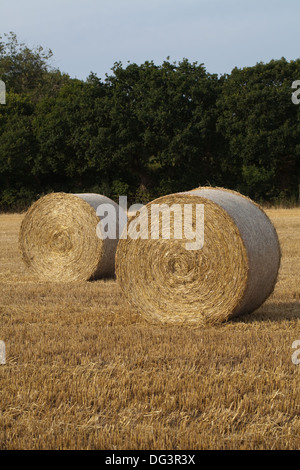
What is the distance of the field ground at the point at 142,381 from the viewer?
12.8ft

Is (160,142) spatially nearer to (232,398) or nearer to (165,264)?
(165,264)

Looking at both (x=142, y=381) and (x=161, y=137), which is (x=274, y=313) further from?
(x=161, y=137)

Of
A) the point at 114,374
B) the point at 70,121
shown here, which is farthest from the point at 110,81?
the point at 114,374

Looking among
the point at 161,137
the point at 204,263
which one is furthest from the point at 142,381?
the point at 161,137

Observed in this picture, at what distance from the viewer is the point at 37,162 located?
32.2 m

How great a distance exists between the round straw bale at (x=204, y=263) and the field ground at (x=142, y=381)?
0.26 metres

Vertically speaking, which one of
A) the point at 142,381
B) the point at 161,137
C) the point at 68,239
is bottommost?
the point at 142,381

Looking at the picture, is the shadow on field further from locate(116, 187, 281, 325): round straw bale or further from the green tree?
the green tree

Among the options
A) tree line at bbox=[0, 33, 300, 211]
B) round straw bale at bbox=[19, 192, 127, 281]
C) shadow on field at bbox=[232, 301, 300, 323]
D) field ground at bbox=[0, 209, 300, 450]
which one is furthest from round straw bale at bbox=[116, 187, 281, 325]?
tree line at bbox=[0, 33, 300, 211]

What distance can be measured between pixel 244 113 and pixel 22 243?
20547 mm

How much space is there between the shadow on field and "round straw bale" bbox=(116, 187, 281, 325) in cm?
11

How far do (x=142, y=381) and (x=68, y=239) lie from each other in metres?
6.22

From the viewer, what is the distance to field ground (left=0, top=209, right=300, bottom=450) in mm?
3908

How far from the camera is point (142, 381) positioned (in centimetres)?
486
